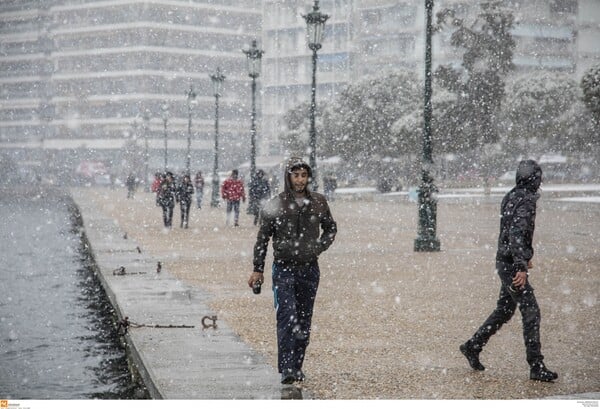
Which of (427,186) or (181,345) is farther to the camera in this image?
(427,186)

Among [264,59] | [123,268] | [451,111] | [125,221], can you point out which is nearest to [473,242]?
[123,268]

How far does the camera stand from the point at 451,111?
162ft

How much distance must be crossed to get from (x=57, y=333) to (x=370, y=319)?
3.41 metres

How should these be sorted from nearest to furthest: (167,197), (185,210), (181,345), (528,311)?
(528,311), (181,345), (167,197), (185,210)

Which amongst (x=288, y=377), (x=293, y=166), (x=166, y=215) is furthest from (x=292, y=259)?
(x=166, y=215)

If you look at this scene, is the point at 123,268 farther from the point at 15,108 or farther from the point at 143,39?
the point at 143,39

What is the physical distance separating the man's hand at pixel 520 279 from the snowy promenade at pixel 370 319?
0.72 meters

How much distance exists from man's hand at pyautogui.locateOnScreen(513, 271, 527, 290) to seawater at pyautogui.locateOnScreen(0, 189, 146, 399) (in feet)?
9.89

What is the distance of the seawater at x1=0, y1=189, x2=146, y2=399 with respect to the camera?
7.93m

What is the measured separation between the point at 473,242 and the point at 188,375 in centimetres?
1527

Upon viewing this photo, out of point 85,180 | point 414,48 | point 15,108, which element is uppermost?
point 414,48

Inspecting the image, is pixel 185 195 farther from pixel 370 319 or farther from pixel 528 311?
pixel 528 311

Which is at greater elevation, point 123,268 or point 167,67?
point 167,67

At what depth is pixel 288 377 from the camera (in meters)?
6.78
